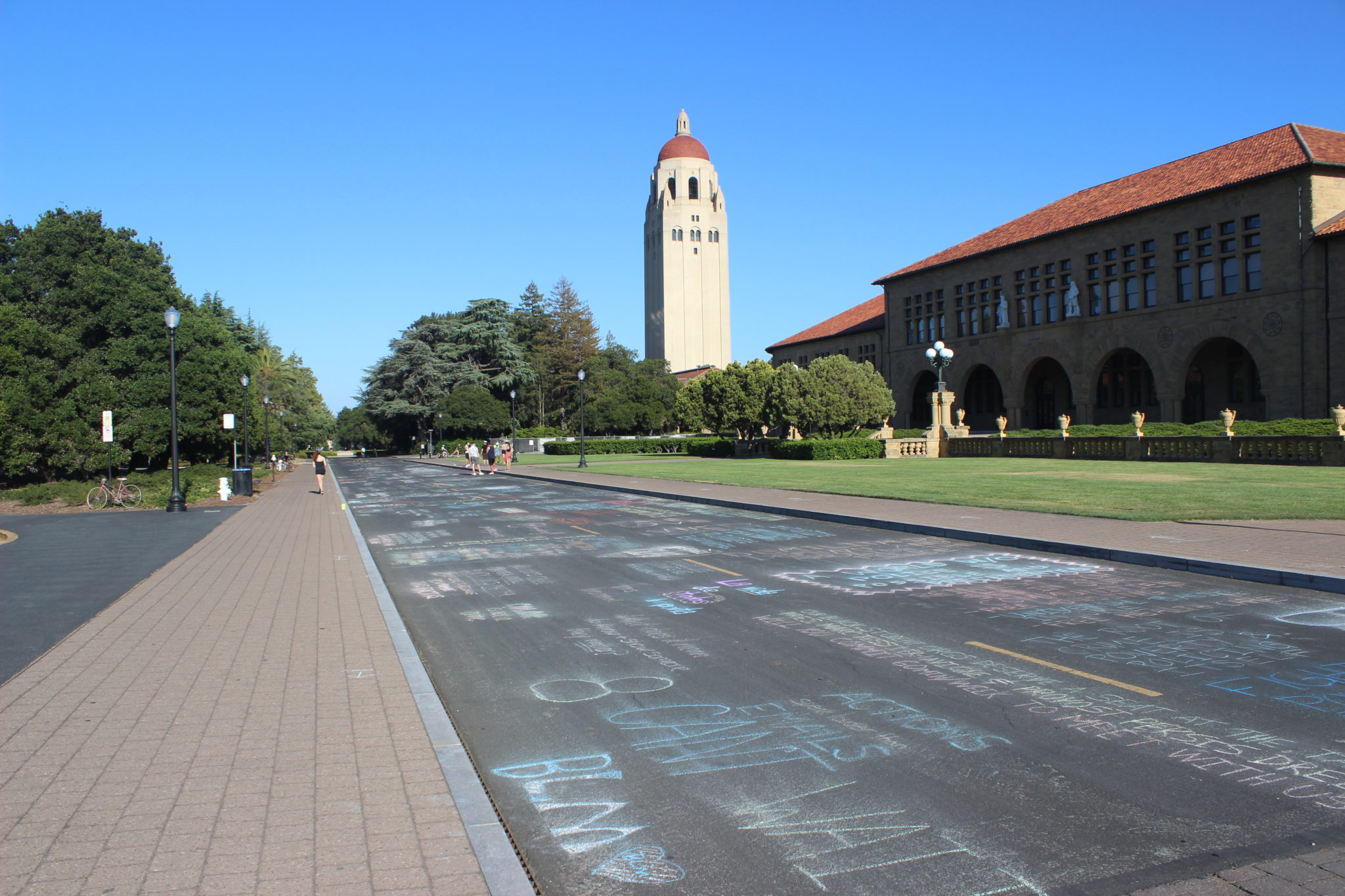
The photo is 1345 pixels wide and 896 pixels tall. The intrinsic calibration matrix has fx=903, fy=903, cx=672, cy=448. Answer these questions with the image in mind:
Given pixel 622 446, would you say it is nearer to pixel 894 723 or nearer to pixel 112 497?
pixel 112 497

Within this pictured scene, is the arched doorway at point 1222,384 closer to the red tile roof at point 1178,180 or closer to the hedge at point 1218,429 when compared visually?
the hedge at point 1218,429

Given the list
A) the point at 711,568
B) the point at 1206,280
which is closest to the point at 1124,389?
the point at 1206,280

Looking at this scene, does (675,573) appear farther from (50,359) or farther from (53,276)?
(53,276)

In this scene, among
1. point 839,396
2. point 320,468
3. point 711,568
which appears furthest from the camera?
point 839,396

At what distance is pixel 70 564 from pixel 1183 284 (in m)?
47.9

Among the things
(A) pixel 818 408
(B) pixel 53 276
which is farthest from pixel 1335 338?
(B) pixel 53 276

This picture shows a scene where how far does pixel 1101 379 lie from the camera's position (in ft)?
177

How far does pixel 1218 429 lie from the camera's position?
34.8m

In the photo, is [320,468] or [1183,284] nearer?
[320,468]

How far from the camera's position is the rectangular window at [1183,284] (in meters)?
44.6

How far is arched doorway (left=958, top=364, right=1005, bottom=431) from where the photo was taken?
62156mm

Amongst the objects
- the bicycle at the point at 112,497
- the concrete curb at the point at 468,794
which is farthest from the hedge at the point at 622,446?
the concrete curb at the point at 468,794

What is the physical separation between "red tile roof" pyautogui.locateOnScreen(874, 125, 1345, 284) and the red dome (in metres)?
77.4

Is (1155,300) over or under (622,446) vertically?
over
